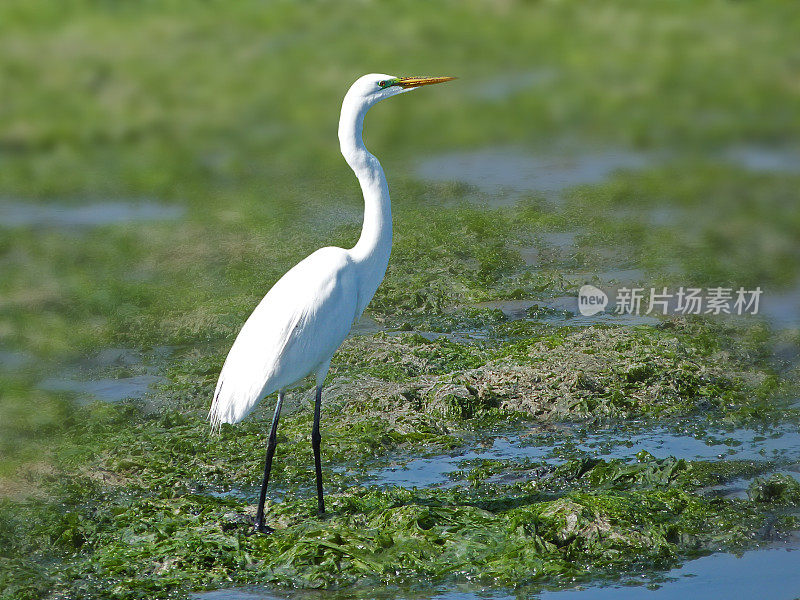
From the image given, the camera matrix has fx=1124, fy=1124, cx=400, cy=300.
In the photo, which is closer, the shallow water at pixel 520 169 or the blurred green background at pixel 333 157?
the blurred green background at pixel 333 157

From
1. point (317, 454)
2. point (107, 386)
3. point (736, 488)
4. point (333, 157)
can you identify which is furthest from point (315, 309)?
point (333, 157)

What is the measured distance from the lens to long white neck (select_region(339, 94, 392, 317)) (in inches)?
217

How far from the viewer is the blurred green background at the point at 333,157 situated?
9188 millimetres

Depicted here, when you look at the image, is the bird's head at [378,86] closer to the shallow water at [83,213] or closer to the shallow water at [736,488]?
the shallow water at [736,488]

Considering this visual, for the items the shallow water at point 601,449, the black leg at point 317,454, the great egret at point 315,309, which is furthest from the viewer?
the shallow water at point 601,449

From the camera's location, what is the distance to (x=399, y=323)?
858 cm

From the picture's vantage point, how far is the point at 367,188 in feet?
18.2

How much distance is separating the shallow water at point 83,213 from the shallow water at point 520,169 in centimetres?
306

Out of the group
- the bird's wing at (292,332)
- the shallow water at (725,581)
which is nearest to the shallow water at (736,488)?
the shallow water at (725,581)

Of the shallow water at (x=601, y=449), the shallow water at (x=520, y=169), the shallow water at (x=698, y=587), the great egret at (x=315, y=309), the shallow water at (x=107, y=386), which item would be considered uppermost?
the shallow water at (x=520, y=169)

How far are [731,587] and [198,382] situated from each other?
399 centimetres

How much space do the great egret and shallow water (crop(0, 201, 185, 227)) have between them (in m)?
6.67

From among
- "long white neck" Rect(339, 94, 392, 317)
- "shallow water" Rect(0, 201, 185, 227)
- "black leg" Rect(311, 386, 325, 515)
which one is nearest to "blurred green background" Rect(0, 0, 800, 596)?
"shallow water" Rect(0, 201, 185, 227)

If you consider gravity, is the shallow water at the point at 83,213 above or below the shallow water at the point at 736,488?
above
